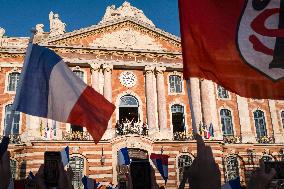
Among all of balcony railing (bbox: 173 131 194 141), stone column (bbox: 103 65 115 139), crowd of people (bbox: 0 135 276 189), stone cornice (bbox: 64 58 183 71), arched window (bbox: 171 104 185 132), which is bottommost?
crowd of people (bbox: 0 135 276 189)

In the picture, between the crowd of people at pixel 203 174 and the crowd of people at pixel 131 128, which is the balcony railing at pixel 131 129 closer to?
the crowd of people at pixel 131 128

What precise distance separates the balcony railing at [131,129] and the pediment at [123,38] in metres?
6.06

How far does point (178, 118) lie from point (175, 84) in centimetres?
276

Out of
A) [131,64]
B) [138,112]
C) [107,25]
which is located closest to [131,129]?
[138,112]

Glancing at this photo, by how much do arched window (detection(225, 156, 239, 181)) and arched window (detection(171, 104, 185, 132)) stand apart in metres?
4.24

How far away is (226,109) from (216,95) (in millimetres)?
1383

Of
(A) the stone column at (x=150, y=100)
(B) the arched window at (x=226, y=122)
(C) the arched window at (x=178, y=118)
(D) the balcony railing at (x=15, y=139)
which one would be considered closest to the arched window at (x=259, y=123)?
(B) the arched window at (x=226, y=122)

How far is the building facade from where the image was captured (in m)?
25.5

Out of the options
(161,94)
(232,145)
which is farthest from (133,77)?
(232,145)

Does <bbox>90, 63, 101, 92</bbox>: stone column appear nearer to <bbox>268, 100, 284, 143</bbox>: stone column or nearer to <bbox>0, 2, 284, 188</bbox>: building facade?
<bbox>0, 2, 284, 188</bbox>: building facade

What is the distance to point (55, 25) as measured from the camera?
99.5ft

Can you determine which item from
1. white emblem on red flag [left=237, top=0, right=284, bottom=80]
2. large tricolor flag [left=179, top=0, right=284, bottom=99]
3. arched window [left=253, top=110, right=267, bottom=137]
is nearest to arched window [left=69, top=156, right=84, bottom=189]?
arched window [left=253, top=110, right=267, bottom=137]

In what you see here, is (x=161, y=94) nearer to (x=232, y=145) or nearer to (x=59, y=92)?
(x=232, y=145)

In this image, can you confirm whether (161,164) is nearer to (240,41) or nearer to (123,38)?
(240,41)
